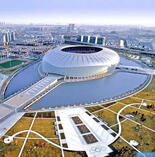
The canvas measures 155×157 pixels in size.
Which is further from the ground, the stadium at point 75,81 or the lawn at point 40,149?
the stadium at point 75,81

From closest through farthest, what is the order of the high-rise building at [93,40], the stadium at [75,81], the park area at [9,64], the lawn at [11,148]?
the lawn at [11,148]
the stadium at [75,81]
the park area at [9,64]
the high-rise building at [93,40]

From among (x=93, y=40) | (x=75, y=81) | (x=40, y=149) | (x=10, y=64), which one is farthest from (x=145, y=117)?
(x=93, y=40)

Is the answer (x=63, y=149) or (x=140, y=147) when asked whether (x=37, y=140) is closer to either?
(x=63, y=149)

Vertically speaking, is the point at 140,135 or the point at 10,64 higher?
the point at 10,64

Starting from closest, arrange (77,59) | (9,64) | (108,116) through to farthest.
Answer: (108,116)
(77,59)
(9,64)

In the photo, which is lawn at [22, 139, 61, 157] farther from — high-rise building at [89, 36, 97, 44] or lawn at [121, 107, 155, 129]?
high-rise building at [89, 36, 97, 44]

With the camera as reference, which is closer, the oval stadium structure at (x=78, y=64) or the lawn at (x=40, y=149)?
the lawn at (x=40, y=149)

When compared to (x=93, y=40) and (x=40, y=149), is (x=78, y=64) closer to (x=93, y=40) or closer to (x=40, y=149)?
(x=40, y=149)

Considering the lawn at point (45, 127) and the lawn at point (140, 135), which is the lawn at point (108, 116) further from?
the lawn at point (45, 127)

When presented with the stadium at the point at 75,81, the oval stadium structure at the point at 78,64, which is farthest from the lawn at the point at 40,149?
the oval stadium structure at the point at 78,64

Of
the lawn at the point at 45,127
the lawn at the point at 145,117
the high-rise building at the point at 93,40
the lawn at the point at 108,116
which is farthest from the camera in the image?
the high-rise building at the point at 93,40

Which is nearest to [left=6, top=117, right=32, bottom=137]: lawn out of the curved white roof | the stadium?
the stadium
